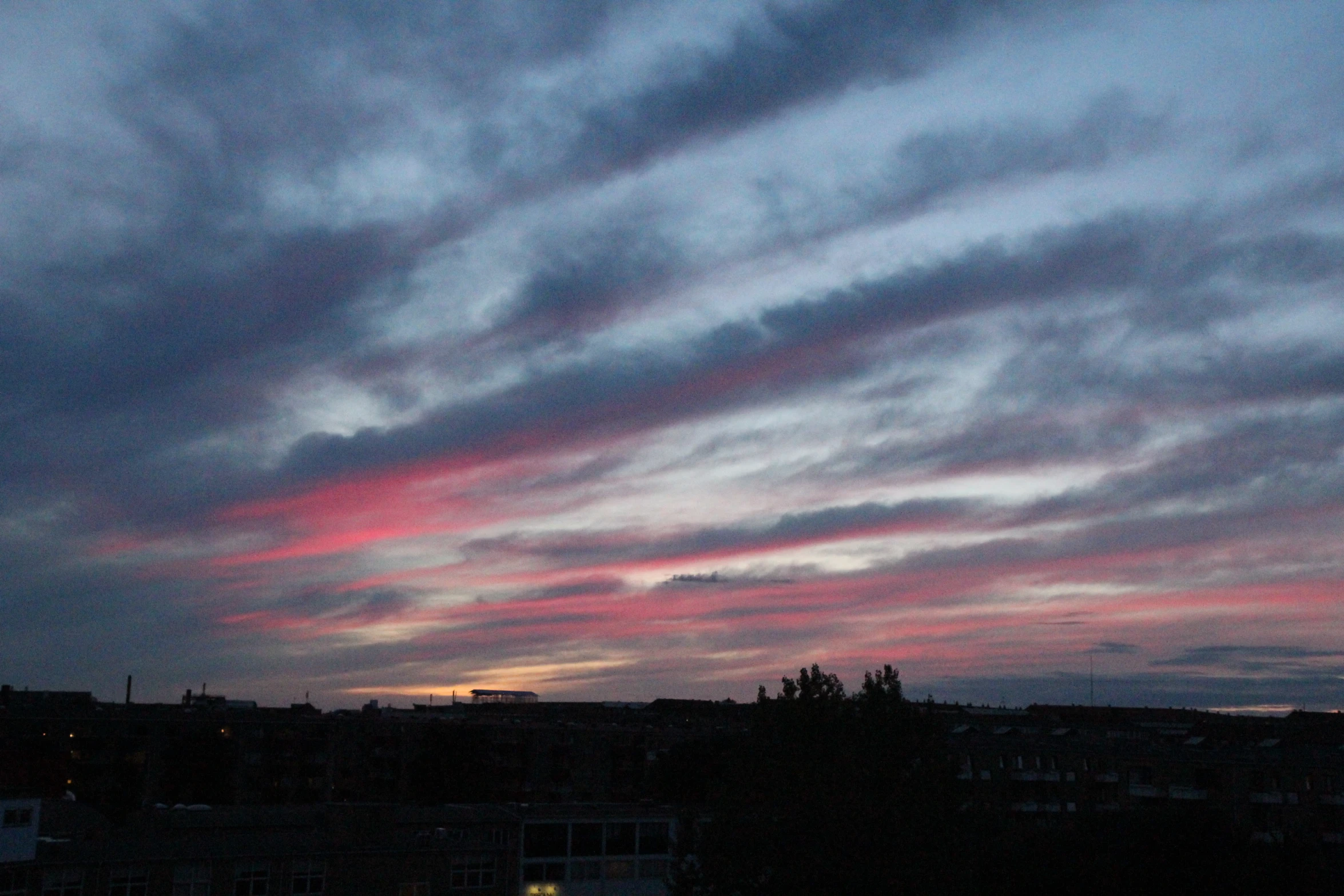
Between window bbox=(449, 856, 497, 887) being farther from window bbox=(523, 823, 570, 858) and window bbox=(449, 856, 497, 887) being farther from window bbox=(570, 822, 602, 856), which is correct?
window bbox=(570, 822, 602, 856)

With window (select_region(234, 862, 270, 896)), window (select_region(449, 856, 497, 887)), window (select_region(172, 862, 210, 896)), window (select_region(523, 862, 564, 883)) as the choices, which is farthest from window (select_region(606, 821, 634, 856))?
window (select_region(172, 862, 210, 896))

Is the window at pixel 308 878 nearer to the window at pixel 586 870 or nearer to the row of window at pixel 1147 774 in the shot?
the window at pixel 586 870

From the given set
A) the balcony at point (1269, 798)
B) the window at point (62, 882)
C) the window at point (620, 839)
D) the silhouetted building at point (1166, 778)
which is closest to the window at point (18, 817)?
the window at point (62, 882)

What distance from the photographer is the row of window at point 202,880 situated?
63.9 meters

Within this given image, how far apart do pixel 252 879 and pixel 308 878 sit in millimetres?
3516

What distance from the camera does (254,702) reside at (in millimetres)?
174750

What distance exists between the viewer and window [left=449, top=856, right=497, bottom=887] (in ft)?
251

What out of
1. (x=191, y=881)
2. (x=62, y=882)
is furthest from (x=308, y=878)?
(x=62, y=882)

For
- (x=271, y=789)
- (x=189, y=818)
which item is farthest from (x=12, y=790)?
(x=271, y=789)

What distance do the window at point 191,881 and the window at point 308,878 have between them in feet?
16.9

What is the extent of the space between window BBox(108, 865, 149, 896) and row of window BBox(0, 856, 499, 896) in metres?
0.03

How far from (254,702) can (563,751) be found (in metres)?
65.5

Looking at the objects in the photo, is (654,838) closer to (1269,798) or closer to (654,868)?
(654,868)

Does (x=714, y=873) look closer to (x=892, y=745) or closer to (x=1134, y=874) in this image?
(x=892, y=745)
